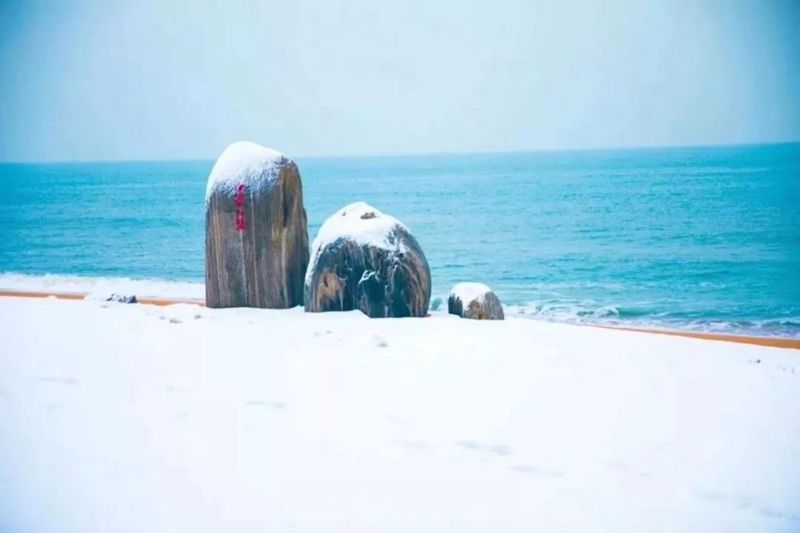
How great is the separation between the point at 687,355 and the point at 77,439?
2.90 m

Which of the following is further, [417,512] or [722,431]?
[722,431]

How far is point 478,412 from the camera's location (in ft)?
10.4

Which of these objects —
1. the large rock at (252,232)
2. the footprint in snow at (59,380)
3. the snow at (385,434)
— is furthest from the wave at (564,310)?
the footprint in snow at (59,380)

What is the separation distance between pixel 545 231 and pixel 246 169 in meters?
16.2

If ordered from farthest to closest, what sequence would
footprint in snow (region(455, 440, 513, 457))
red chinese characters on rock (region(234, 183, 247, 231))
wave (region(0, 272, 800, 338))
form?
1. wave (region(0, 272, 800, 338))
2. red chinese characters on rock (region(234, 183, 247, 231))
3. footprint in snow (region(455, 440, 513, 457))

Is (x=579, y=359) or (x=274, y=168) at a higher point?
(x=274, y=168)

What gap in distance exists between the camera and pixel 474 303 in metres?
6.58

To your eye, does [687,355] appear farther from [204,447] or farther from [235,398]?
[204,447]

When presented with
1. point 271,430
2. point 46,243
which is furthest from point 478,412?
point 46,243

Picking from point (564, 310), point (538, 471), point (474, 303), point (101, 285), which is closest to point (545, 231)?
point (564, 310)

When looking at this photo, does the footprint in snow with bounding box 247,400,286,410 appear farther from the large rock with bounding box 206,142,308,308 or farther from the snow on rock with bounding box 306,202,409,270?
the large rock with bounding box 206,142,308,308

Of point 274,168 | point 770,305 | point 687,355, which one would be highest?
point 274,168

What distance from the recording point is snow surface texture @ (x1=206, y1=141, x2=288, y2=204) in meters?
5.93

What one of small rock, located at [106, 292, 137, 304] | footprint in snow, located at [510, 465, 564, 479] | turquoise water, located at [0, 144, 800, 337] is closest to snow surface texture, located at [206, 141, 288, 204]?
small rock, located at [106, 292, 137, 304]
